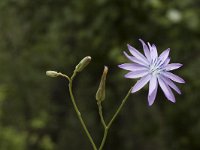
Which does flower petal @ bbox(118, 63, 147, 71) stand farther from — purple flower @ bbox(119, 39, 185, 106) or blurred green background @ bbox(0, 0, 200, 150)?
blurred green background @ bbox(0, 0, 200, 150)

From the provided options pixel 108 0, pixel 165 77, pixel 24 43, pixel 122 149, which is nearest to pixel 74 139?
pixel 122 149

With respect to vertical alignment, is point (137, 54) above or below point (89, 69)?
above

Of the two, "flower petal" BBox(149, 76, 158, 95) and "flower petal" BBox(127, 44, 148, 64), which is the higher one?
"flower petal" BBox(127, 44, 148, 64)

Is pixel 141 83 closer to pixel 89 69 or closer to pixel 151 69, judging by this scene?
pixel 151 69

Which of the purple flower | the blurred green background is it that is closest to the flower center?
the purple flower

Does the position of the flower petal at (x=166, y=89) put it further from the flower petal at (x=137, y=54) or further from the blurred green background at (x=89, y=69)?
the blurred green background at (x=89, y=69)

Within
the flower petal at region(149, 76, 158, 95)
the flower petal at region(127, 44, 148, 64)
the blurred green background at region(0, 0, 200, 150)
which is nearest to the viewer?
the flower petal at region(149, 76, 158, 95)

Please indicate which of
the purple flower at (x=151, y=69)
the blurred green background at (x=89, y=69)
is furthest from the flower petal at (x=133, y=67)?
the blurred green background at (x=89, y=69)

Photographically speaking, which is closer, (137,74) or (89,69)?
(137,74)

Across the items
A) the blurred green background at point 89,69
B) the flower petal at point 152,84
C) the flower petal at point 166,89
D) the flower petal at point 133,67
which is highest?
the flower petal at point 133,67

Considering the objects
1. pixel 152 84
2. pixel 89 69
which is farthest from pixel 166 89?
pixel 89 69
